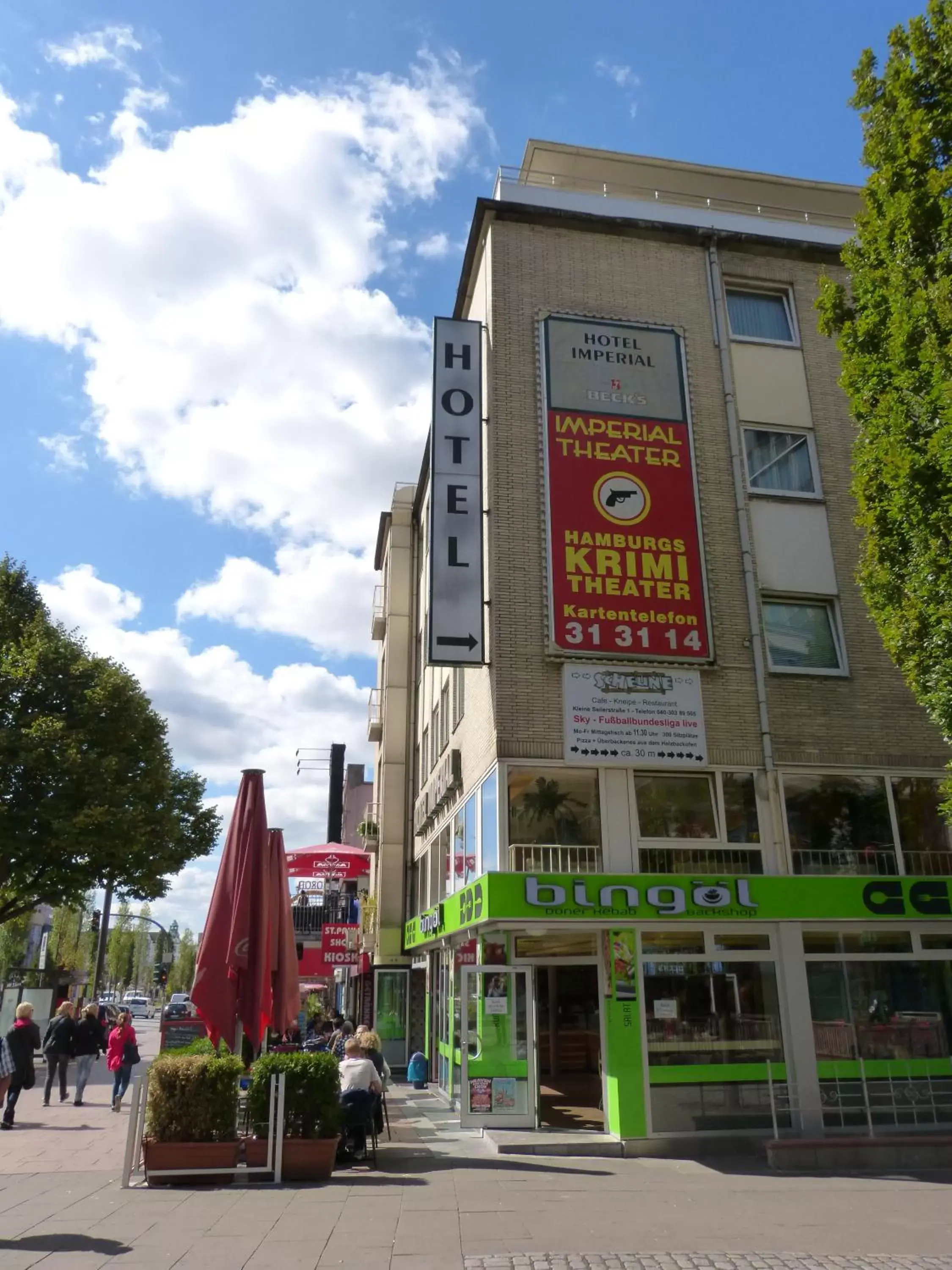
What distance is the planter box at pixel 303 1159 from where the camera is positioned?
→ 31.0ft

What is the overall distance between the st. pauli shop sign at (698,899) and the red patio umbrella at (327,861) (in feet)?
41.5

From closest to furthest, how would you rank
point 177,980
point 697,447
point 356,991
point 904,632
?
point 904,632
point 697,447
point 356,991
point 177,980

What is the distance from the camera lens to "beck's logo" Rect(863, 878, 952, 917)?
1355 centimetres

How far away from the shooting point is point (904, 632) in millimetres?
10859

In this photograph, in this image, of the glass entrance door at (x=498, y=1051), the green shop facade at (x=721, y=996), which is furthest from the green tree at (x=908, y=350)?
the glass entrance door at (x=498, y=1051)

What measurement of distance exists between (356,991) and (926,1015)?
22.9m

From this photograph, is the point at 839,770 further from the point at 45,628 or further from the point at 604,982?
the point at 45,628

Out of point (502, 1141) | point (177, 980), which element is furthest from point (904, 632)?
point (177, 980)

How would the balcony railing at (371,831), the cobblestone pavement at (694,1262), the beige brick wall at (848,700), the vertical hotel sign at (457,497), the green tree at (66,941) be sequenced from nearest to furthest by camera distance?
the cobblestone pavement at (694,1262)
the vertical hotel sign at (457,497)
the beige brick wall at (848,700)
the balcony railing at (371,831)
the green tree at (66,941)

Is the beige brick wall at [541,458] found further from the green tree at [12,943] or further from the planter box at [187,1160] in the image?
the green tree at [12,943]

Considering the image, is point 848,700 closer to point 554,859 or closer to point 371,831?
point 554,859

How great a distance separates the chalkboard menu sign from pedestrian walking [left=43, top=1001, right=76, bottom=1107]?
2812 mm

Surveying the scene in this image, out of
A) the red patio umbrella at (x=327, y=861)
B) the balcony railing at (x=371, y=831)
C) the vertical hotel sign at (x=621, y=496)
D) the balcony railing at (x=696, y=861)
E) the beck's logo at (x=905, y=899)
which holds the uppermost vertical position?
the vertical hotel sign at (x=621, y=496)

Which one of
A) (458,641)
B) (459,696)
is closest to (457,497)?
(458,641)
